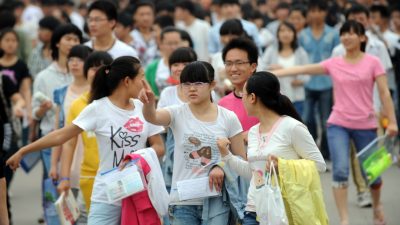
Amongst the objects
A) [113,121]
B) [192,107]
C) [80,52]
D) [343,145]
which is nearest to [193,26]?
[343,145]

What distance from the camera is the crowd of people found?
6.98 meters

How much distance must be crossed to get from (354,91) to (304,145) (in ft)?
11.0

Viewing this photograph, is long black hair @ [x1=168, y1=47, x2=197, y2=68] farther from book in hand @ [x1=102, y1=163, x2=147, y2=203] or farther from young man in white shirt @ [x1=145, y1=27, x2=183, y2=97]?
book in hand @ [x1=102, y1=163, x2=147, y2=203]

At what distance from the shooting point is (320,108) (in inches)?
554

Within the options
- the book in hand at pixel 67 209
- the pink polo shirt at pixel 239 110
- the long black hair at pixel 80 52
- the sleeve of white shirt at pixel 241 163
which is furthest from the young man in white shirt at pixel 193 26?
the sleeve of white shirt at pixel 241 163

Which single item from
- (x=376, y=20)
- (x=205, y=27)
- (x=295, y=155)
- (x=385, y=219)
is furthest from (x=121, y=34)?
(x=295, y=155)

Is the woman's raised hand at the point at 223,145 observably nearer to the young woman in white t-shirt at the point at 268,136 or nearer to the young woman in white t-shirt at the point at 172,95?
the young woman in white t-shirt at the point at 268,136

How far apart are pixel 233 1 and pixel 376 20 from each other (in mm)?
2141

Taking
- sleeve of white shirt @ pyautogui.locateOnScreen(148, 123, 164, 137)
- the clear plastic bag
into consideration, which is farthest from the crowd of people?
the clear plastic bag

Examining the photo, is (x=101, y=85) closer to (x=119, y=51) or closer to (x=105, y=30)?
(x=119, y=51)

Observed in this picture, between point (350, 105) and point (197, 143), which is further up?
point (197, 143)

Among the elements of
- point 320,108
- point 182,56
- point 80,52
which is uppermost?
point 80,52

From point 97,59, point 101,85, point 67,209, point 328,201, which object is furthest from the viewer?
point 328,201

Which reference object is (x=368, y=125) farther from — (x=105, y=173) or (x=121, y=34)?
(x=121, y=34)
